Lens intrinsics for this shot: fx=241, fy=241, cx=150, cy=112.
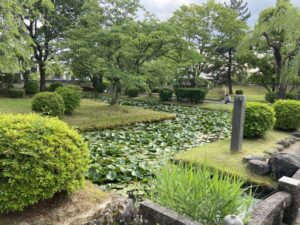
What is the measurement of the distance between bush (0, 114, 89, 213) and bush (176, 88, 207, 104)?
1452cm

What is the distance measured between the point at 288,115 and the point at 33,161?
8.26 metres

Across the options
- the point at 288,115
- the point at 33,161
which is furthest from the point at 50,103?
the point at 288,115

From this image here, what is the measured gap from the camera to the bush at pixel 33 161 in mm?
2297

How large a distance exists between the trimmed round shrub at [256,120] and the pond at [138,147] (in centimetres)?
96

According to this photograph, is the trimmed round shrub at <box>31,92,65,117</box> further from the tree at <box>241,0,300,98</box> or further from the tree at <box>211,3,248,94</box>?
the tree at <box>211,3,248,94</box>

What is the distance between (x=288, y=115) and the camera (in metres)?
8.19

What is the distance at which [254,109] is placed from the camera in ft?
22.3

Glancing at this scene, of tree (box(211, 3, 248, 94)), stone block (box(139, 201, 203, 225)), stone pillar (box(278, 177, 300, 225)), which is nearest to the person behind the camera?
stone block (box(139, 201, 203, 225))

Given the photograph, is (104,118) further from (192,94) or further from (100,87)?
(100,87)

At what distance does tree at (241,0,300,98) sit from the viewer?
1470 centimetres

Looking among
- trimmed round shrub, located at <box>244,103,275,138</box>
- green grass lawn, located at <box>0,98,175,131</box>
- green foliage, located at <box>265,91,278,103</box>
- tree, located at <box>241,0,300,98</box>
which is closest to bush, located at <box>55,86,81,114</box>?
green grass lawn, located at <box>0,98,175,131</box>

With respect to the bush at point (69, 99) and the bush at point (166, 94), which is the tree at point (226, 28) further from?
the bush at point (69, 99)

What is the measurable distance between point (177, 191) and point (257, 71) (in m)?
22.6

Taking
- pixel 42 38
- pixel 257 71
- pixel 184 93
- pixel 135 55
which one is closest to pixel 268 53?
pixel 257 71
